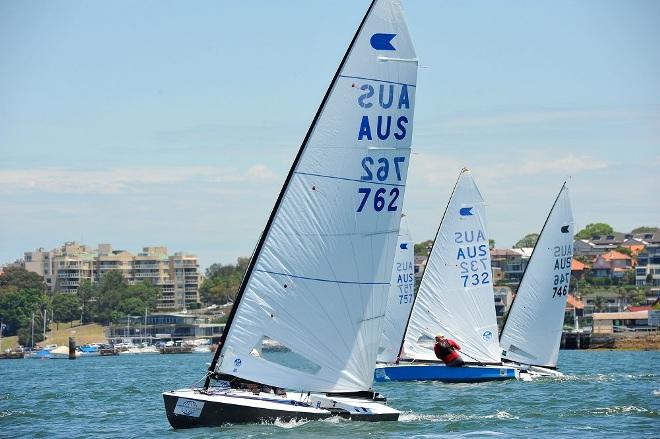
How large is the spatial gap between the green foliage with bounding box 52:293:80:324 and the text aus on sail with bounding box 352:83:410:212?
490ft

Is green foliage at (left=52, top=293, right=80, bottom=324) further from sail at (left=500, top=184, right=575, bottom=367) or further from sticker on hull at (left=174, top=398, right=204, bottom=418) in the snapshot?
sticker on hull at (left=174, top=398, right=204, bottom=418)

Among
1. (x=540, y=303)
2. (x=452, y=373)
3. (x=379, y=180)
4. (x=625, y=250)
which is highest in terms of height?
(x=625, y=250)

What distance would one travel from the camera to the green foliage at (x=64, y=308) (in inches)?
6663

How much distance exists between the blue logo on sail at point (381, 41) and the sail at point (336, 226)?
19mm

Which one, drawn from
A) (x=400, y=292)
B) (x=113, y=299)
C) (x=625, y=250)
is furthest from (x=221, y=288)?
(x=400, y=292)

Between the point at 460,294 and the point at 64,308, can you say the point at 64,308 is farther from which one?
the point at 460,294

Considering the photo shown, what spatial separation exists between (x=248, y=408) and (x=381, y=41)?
24.8ft

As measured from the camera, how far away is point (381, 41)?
24125 mm

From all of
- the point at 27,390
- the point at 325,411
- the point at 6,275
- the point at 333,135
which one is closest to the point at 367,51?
the point at 333,135

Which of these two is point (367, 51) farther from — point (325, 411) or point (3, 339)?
point (3, 339)

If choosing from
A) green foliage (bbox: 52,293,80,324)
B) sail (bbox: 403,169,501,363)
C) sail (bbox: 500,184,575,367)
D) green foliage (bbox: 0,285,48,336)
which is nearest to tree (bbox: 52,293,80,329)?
green foliage (bbox: 52,293,80,324)

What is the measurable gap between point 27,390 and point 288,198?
2441 centimetres

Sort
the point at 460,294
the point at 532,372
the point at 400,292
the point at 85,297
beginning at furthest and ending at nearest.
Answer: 1. the point at 85,297
2. the point at 400,292
3. the point at 532,372
4. the point at 460,294

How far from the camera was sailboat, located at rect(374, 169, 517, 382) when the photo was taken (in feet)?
134
